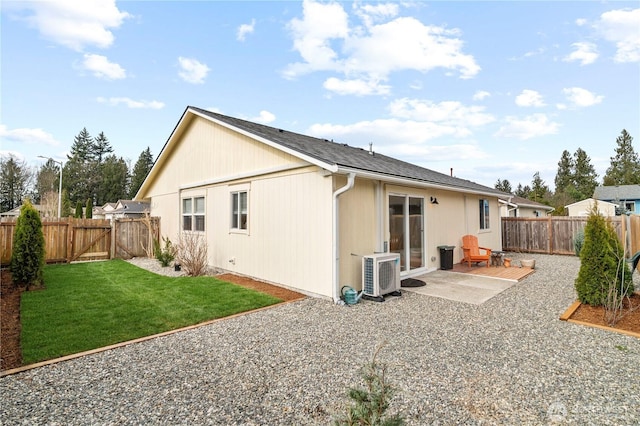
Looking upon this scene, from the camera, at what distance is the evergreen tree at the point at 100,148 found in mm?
42906

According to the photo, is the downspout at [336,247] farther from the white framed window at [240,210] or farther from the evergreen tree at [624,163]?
the evergreen tree at [624,163]

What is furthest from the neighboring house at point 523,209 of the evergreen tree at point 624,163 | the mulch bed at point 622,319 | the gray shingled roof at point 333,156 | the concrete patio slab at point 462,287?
the evergreen tree at point 624,163

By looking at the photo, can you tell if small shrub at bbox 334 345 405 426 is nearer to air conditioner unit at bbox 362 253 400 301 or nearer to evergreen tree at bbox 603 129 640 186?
air conditioner unit at bbox 362 253 400 301

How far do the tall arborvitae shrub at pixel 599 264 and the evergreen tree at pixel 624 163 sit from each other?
160 ft

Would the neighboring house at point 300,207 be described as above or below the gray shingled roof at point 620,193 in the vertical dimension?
below

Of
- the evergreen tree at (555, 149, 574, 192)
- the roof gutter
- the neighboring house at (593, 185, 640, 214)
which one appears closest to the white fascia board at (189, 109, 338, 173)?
the roof gutter

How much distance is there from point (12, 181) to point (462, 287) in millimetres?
42317

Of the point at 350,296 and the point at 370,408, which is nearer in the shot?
the point at 370,408

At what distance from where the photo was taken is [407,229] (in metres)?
7.96

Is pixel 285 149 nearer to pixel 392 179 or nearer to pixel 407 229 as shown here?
pixel 392 179

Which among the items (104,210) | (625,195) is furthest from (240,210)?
(625,195)

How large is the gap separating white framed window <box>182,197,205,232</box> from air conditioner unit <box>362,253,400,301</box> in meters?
A: 6.48

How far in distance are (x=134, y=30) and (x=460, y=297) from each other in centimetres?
1125

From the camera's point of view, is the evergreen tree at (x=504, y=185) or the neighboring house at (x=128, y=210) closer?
the neighboring house at (x=128, y=210)
